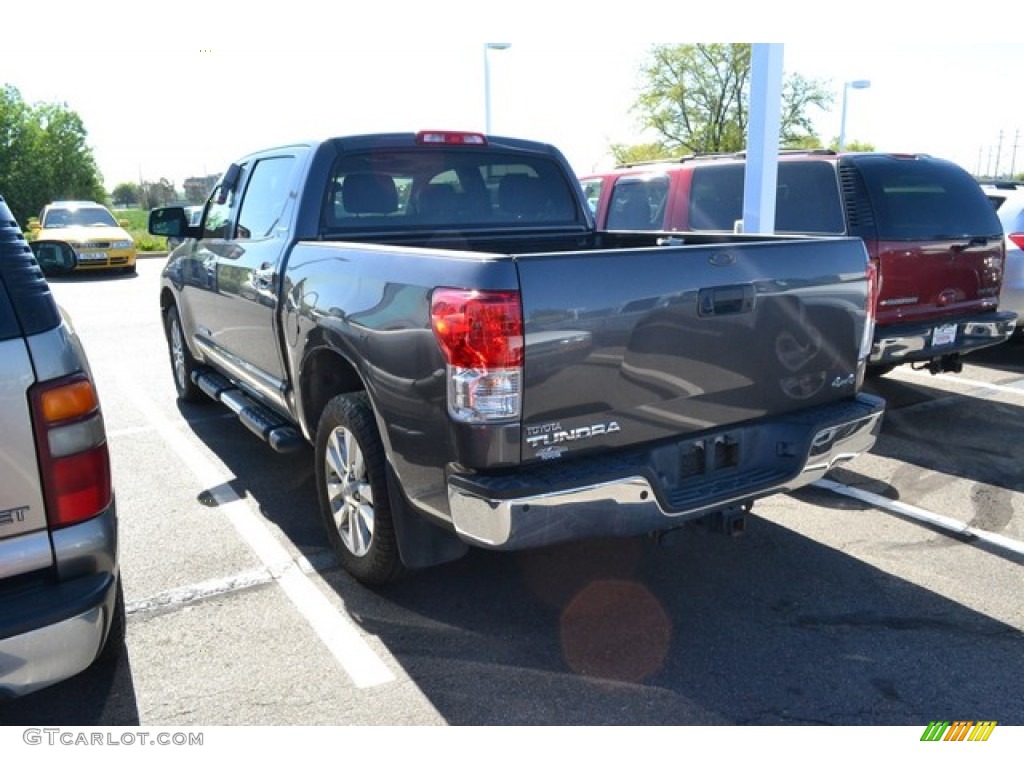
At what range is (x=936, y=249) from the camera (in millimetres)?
5918

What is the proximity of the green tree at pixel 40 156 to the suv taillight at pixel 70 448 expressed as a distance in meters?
40.1

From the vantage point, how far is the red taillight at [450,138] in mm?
4547


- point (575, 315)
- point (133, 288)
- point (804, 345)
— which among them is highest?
point (575, 315)

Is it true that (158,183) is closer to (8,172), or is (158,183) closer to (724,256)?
(8,172)

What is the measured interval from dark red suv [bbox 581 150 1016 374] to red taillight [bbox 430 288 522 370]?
3.84 metres

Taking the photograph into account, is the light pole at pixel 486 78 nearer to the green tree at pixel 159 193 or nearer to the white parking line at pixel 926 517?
the white parking line at pixel 926 517

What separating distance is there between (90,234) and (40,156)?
2571 centimetres

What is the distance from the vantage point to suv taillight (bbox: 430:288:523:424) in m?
2.64

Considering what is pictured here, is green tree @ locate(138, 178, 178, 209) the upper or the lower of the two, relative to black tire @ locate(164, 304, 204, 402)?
upper

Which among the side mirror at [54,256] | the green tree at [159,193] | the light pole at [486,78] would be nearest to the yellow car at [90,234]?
the light pole at [486,78]

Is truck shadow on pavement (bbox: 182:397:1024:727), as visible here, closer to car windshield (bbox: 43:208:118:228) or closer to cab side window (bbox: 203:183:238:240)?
cab side window (bbox: 203:183:238:240)

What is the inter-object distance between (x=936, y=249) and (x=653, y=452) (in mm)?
4061

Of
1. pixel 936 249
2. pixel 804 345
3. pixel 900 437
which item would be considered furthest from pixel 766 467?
pixel 936 249
